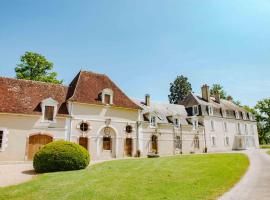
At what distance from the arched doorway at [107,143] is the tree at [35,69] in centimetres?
1340

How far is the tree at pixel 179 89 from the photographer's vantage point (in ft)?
174

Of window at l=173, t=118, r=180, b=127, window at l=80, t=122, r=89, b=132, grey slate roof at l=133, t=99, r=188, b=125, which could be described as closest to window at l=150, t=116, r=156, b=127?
grey slate roof at l=133, t=99, r=188, b=125

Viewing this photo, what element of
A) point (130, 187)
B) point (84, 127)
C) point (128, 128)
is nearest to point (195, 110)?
point (128, 128)

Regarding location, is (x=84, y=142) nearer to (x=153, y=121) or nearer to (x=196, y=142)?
(x=153, y=121)

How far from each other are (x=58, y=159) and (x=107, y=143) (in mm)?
9166

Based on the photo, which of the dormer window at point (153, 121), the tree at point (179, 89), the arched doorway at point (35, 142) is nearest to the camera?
the arched doorway at point (35, 142)

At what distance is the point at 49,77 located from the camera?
30.4 metres

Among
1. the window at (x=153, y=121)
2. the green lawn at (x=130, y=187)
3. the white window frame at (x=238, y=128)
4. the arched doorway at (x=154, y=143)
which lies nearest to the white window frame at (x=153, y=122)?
the window at (x=153, y=121)

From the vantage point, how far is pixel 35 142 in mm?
18016

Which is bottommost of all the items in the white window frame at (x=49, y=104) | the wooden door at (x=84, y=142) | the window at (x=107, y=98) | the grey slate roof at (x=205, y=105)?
the wooden door at (x=84, y=142)

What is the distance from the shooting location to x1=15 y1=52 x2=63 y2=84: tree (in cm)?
2959

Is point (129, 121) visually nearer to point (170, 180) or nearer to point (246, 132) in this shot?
point (170, 180)

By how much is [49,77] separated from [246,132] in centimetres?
3358

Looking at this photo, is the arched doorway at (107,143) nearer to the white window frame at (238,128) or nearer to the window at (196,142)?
the window at (196,142)
